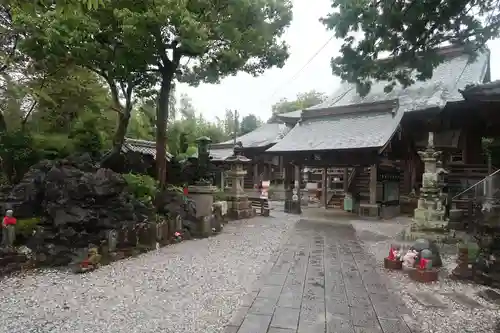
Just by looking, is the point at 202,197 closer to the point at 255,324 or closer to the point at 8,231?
the point at 8,231

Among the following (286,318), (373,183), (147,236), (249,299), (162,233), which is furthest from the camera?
(373,183)

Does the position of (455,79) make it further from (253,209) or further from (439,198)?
(253,209)

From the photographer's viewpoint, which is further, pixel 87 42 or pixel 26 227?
pixel 87 42

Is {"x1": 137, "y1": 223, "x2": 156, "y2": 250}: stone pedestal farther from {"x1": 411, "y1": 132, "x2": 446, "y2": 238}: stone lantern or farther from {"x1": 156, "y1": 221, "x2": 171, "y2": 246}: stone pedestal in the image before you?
{"x1": 411, "y1": 132, "x2": 446, "y2": 238}: stone lantern

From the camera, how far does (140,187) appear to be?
8.66 m

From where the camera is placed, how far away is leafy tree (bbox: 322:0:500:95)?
4527 mm

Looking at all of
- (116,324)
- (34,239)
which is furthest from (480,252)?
(34,239)

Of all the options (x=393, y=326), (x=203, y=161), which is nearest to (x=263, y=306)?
(x=393, y=326)

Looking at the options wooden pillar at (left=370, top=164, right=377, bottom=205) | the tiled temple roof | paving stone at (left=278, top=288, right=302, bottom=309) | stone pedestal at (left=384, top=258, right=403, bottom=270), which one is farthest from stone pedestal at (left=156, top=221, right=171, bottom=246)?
wooden pillar at (left=370, top=164, right=377, bottom=205)

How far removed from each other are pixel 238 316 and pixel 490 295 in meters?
3.76

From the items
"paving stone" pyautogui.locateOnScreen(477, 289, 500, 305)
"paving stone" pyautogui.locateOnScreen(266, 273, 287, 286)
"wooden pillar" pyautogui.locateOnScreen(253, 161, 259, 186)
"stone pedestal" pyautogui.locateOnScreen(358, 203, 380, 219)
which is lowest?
"paving stone" pyautogui.locateOnScreen(266, 273, 287, 286)

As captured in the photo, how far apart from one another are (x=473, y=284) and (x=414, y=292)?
123cm

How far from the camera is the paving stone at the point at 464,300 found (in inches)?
186

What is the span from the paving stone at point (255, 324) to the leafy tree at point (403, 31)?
377 centimetres
